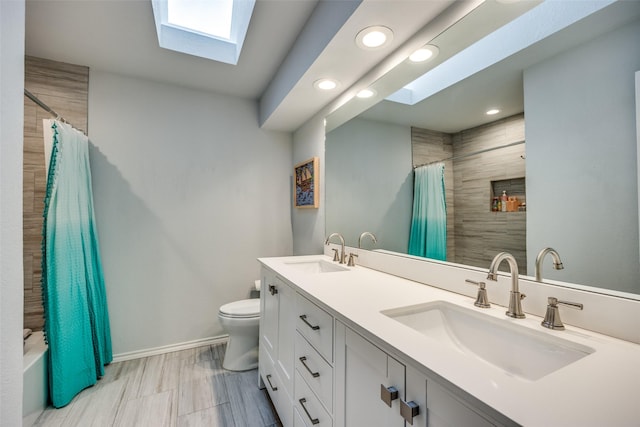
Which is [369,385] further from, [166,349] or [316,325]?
[166,349]

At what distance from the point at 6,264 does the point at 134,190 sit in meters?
2.05

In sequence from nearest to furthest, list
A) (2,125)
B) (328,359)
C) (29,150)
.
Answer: (2,125) → (328,359) → (29,150)

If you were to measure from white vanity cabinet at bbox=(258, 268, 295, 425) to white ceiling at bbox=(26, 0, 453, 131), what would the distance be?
131 cm

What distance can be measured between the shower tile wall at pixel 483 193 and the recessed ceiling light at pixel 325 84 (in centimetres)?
87

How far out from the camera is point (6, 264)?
60 cm

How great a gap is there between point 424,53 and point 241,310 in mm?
2100

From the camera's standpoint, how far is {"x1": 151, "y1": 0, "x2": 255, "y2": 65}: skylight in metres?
1.84

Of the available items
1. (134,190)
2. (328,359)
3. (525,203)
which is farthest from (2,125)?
(134,190)

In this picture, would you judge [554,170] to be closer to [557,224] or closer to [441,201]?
[557,224]

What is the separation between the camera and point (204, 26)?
6.63ft

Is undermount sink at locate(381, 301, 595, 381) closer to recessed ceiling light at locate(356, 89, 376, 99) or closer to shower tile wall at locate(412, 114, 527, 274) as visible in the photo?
shower tile wall at locate(412, 114, 527, 274)

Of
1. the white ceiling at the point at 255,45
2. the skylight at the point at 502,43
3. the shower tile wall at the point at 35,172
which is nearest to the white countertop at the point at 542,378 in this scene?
the skylight at the point at 502,43

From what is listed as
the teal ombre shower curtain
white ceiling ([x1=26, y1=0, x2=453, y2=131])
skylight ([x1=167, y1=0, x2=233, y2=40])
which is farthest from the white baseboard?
skylight ([x1=167, y1=0, x2=233, y2=40])

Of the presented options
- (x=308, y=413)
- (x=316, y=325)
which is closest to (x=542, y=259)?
(x=316, y=325)
